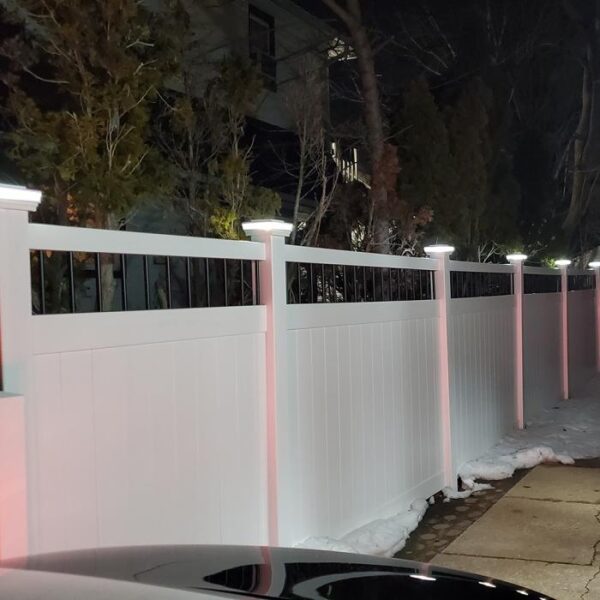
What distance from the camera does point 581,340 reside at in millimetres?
13992

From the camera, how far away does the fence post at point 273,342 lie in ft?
15.7

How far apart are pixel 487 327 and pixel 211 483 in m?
5.25

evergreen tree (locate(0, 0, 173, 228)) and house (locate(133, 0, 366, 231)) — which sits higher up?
house (locate(133, 0, 366, 231))

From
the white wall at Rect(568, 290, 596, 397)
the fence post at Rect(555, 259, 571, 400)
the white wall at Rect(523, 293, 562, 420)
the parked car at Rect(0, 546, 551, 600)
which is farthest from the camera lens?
the white wall at Rect(568, 290, 596, 397)

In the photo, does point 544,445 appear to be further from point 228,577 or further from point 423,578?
point 228,577

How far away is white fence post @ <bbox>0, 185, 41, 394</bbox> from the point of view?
3.04 m

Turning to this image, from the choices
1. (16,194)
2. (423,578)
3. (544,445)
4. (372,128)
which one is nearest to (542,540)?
(544,445)

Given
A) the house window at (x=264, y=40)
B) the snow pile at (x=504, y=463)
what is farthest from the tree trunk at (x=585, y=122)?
the snow pile at (x=504, y=463)

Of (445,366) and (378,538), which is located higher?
(445,366)

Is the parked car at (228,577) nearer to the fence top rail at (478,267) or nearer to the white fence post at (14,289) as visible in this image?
the white fence post at (14,289)

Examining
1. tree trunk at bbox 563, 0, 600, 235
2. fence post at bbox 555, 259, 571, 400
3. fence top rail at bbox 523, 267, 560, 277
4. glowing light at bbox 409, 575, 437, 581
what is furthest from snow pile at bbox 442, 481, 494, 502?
tree trunk at bbox 563, 0, 600, 235

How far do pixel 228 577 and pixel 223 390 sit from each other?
2.20 metres

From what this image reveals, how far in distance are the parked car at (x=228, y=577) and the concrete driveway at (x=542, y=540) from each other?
8.28 ft

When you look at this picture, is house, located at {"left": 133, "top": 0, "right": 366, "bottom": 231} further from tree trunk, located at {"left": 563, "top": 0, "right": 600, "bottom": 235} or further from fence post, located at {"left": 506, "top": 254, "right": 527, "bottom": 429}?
tree trunk, located at {"left": 563, "top": 0, "right": 600, "bottom": 235}
